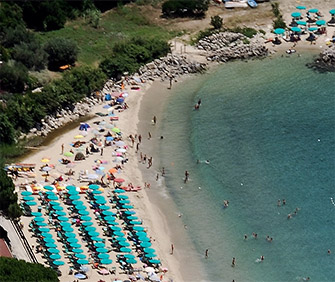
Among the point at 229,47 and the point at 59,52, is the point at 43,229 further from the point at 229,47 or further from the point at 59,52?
the point at 229,47

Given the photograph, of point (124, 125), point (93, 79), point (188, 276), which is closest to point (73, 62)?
point (93, 79)

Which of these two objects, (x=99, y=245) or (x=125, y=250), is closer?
(x=125, y=250)

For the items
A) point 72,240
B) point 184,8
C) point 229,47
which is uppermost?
point 72,240

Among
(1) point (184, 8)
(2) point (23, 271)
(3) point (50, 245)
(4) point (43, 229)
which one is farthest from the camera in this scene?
(1) point (184, 8)

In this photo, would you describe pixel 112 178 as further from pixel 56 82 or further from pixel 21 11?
pixel 21 11

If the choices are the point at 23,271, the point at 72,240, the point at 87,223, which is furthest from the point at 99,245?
the point at 23,271

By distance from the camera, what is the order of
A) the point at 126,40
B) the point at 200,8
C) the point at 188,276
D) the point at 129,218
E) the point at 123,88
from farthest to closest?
→ the point at 200,8 < the point at 126,40 < the point at 123,88 < the point at 129,218 < the point at 188,276

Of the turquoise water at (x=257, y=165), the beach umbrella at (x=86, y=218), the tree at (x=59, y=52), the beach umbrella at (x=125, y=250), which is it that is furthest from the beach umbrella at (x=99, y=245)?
the tree at (x=59, y=52)

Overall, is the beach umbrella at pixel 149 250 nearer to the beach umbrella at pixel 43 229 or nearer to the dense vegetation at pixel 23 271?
the beach umbrella at pixel 43 229
